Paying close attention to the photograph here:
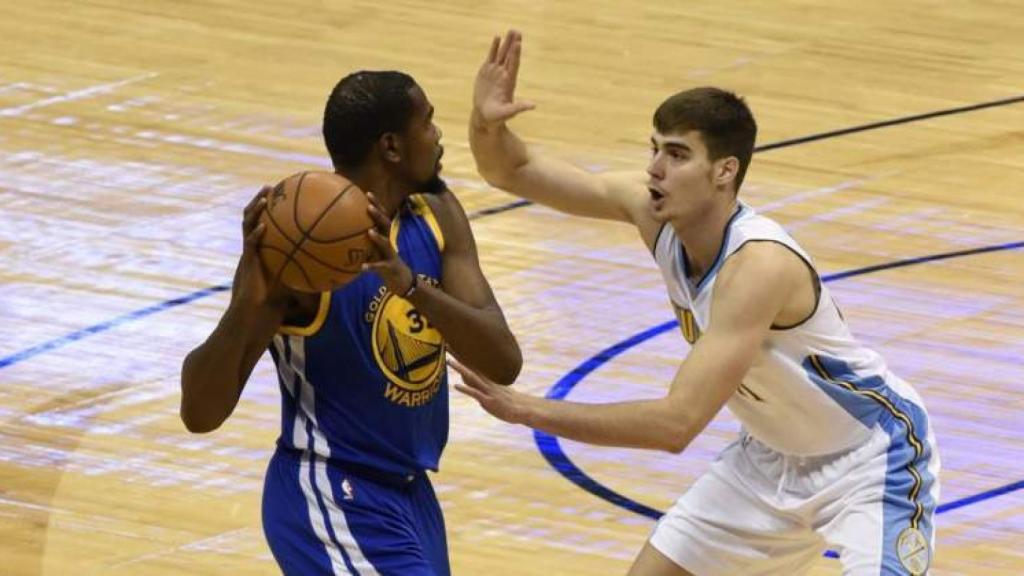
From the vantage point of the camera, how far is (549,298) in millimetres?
8898

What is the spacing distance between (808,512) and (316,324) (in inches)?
63.2

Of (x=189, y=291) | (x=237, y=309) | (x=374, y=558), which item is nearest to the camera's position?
(x=237, y=309)

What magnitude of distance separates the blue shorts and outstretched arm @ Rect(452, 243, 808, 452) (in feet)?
1.49

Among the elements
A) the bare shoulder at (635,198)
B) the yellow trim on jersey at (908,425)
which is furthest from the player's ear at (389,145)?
the yellow trim on jersey at (908,425)

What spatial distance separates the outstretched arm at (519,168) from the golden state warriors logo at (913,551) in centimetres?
114

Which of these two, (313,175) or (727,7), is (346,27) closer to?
(727,7)

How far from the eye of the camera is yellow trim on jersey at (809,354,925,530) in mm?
5305

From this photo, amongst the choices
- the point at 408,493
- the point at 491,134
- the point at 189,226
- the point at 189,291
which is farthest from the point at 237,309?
the point at 189,226

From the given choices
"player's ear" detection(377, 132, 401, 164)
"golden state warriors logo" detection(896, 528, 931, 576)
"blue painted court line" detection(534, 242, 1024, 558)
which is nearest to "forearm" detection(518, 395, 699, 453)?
"golden state warriors logo" detection(896, 528, 931, 576)

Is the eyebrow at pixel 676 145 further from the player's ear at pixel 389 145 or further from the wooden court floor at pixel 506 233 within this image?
the wooden court floor at pixel 506 233

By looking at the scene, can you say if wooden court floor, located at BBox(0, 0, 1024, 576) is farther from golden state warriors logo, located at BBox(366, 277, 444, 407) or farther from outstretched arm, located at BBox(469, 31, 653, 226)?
golden state warriors logo, located at BBox(366, 277, 444, 407)

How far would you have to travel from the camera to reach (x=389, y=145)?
456 cm

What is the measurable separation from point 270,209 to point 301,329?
0.35 meters

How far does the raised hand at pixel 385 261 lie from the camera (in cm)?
431
